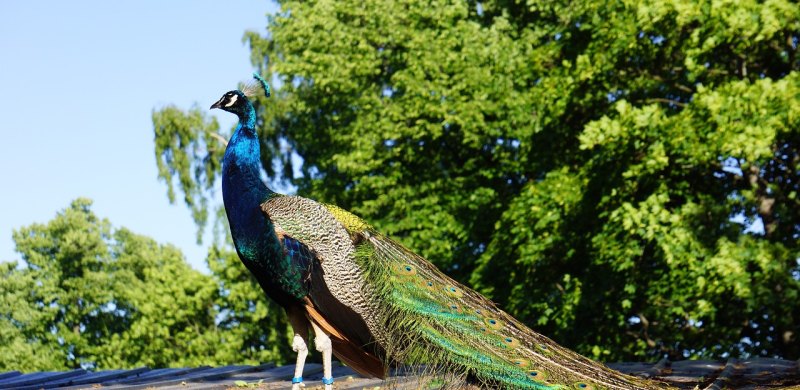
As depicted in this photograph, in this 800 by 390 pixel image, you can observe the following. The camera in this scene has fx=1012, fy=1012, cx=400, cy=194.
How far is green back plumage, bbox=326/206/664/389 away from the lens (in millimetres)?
5938

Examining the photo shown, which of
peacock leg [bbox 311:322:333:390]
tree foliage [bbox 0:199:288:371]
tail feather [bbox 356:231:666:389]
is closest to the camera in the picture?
tail feather [bbox 356:231:666:389]

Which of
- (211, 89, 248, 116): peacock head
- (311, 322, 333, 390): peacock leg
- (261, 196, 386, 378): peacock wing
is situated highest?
(211, 89, 248, 116): peacock head

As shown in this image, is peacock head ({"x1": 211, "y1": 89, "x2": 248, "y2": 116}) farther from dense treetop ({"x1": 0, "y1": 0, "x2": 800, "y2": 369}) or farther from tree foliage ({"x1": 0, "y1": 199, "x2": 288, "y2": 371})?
tree foliage ({"x1": 0, "y1": 199, "x2": 288, "y2": 371})

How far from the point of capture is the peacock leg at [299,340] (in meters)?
6.12

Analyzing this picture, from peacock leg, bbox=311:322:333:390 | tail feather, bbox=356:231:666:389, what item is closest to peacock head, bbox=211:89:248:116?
tail feather, bbox=356:231:666:389

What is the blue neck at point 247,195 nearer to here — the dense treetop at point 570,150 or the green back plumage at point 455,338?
the green back plumage at point 455,338

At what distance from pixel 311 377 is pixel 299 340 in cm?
197

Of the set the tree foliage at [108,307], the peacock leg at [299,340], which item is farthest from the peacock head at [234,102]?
the tree foliage at [108,307]

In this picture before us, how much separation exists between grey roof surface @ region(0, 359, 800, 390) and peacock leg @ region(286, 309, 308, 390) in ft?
1.99

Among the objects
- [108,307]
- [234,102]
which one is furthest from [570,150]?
[108,307]

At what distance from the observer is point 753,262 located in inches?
524

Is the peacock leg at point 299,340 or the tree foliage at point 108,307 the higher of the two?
the tree foliage at point 108,307

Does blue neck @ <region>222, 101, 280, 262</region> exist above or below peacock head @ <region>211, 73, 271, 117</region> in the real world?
below

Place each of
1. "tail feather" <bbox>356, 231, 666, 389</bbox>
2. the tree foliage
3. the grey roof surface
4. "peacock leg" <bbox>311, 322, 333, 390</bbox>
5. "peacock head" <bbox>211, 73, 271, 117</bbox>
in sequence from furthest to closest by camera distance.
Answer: the tree foliage
the grey roof surface
"peacock head" <bbox>211, 73, 271, 117</bbox>
"peacock leg" <bbox>311, 322, 333, 390</bbox>
"tail feather" <bbox>356, 231, 666, 389</bbox>
